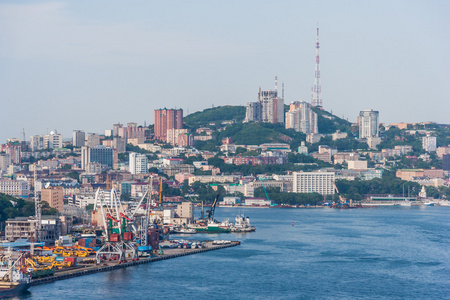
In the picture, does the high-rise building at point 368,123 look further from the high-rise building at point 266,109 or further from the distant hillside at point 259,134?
the high-rise building at point 266,109

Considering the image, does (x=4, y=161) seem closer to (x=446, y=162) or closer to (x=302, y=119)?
(x=302, y=119)

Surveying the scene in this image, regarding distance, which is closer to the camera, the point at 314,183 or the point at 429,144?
the point at 314,183

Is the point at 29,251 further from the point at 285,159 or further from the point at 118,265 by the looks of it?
the point at 285,159

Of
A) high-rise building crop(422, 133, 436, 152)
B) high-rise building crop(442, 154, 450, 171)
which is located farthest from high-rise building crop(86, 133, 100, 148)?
high-rise building crop(422, 133, 436, 152)

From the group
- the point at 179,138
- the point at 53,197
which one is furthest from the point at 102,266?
the point at 179,138

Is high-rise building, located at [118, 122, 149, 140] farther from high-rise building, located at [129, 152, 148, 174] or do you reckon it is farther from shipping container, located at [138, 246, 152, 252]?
shipping container, located at [138, 246, 152, 252]

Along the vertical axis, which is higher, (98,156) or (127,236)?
(98,156)

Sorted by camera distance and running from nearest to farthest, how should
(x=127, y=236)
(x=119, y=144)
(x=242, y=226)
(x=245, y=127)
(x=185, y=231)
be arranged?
(x=127, y=236)
(x=185, y=231)
(x=242, y=226)
(x=119, y=144)
(x=245, y=127)

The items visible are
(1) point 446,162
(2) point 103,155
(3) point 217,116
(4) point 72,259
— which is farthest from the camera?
(3) point 217,116
